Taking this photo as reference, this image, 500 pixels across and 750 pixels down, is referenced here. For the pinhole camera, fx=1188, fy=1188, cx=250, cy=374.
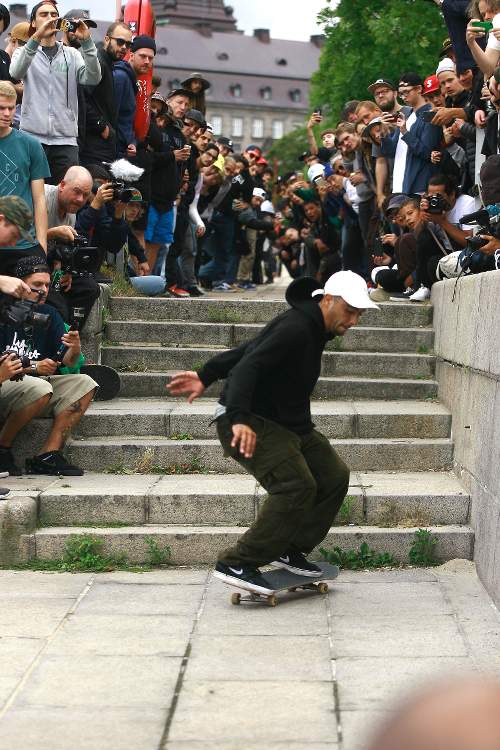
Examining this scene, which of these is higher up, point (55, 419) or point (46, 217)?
point (46, 217)

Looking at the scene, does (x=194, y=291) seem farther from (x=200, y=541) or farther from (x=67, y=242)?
(x=200, y=541)

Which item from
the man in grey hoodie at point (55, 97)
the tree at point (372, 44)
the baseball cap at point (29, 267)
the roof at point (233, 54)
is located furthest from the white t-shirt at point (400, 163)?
the roof at point (233, 54)

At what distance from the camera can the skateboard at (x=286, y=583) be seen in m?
5.73

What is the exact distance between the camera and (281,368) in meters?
5.57

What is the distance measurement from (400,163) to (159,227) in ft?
8.19

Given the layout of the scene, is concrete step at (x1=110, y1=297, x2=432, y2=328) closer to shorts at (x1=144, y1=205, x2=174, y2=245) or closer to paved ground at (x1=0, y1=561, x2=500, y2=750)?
shorts at (x1=144, y1=205, x2=174, y2=245)

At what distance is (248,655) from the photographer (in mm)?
4801

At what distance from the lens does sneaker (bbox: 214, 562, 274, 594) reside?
566 cm

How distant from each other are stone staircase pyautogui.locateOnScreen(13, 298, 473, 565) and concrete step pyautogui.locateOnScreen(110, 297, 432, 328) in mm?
10

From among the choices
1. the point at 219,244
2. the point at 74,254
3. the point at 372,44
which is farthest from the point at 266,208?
the point at 372,44

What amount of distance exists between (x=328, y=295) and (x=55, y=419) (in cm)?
250

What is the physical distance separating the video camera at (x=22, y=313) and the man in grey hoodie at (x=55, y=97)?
256 centimetres

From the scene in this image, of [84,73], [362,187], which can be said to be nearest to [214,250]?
[362,187]

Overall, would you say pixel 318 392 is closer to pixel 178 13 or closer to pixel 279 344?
pixel 279 344
